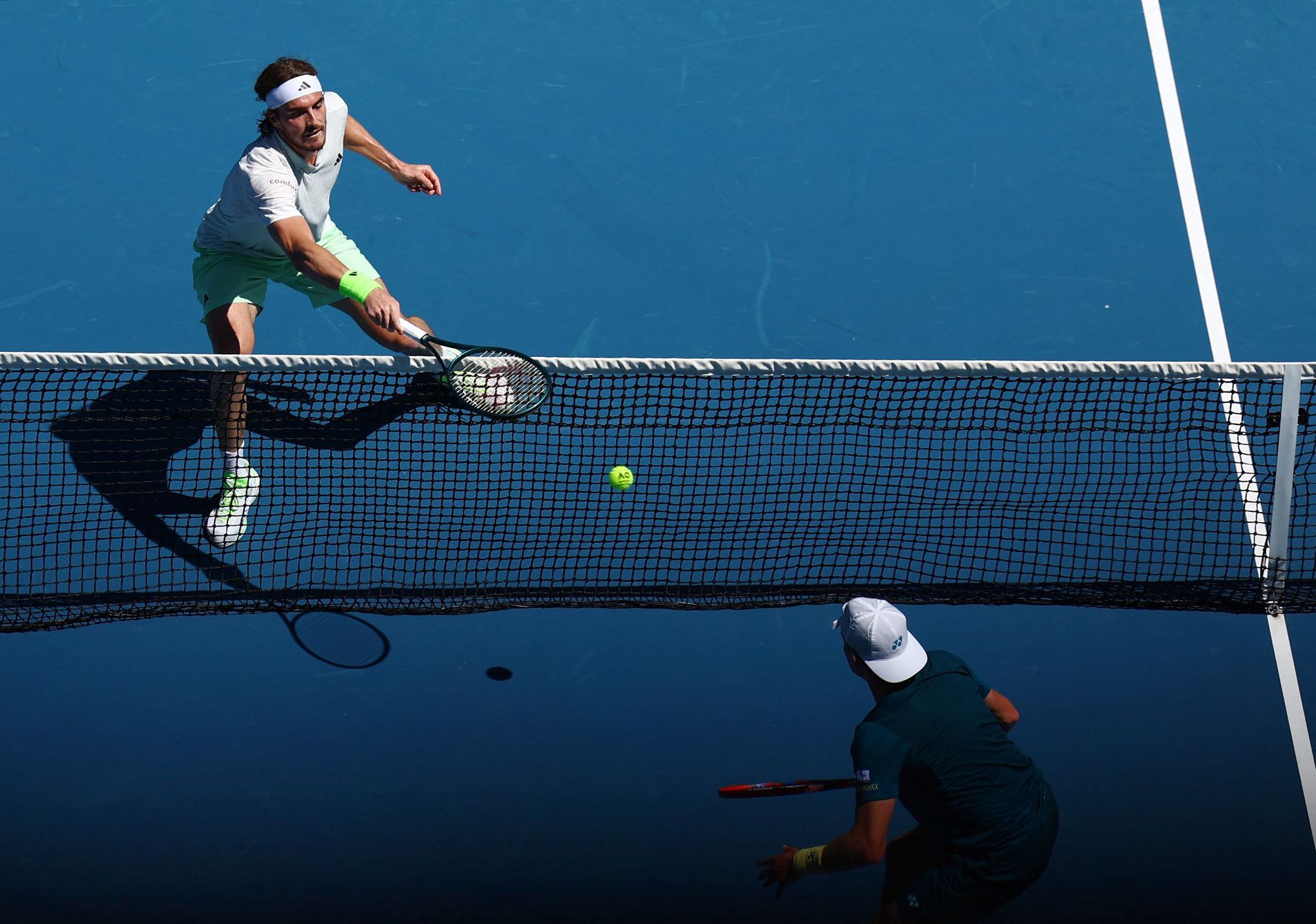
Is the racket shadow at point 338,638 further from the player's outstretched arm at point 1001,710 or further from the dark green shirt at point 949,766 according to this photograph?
the player's outstretched arm at point 1001,710

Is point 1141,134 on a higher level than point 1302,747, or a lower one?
higher

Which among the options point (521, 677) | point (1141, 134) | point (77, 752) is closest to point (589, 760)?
point (521, 677)

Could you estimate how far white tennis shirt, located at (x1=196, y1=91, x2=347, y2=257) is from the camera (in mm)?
5492

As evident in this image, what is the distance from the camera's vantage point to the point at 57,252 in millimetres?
7141

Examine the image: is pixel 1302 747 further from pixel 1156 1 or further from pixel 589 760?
pixel 1156 1

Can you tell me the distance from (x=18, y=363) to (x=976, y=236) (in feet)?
16.7

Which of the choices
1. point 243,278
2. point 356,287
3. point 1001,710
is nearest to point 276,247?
point 243,278

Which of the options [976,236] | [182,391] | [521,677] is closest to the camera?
[521,677]

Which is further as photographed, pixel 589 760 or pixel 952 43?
pixel 952 43

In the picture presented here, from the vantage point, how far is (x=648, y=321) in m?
6.98

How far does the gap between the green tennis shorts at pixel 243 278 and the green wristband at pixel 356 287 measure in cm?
43

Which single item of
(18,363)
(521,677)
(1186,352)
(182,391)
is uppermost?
(1186,352)

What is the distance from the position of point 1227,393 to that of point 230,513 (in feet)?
15.5

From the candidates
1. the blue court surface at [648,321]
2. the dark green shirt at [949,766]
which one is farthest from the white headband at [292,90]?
the dark green shirt at [949,766]
